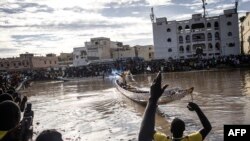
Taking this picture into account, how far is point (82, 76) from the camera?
62000mm

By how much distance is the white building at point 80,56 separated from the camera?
3258 inches

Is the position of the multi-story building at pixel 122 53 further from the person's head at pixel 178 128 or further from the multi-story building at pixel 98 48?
the person's head at pixel 178 128

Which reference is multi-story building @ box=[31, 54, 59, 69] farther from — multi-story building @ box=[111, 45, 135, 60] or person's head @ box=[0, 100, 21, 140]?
person's head @ box=[0, 100, 21, 140]

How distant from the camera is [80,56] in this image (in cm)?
8494

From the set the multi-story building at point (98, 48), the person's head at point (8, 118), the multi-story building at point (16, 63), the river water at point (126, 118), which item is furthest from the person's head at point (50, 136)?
the multi-story building at point (16, 63)

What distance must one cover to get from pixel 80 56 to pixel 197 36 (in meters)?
29.0

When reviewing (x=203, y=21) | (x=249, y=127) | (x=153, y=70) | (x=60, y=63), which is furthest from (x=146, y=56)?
(x=249, y=127)

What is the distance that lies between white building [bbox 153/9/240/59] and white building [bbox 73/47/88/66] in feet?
67.0

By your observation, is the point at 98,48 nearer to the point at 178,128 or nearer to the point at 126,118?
the point at 126,118

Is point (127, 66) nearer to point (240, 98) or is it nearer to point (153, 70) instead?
point (153, 70)

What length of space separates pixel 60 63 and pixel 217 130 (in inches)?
3581

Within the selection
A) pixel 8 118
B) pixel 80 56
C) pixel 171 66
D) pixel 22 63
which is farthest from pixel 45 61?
pixel 8 118


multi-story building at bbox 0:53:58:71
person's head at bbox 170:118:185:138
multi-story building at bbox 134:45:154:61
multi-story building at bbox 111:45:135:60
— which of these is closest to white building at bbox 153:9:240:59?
multi-story building at bbox 111:45:135:60

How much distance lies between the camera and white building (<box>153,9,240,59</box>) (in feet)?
210
